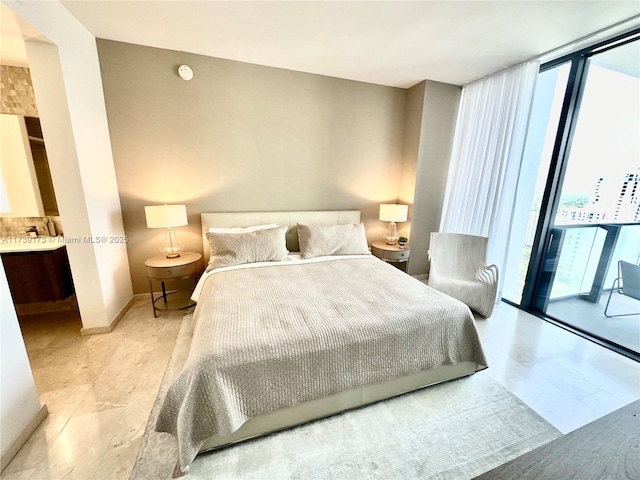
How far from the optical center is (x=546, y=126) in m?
2.67

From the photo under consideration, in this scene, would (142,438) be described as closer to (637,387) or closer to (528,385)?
(528,385)

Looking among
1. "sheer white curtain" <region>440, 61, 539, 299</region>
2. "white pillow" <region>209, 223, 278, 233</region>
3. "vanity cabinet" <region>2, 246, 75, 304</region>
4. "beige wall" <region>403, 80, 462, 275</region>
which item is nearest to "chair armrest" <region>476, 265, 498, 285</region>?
"sheer white curtain" <region>440, 61, 539, 299</region>

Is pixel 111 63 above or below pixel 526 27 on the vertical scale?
below

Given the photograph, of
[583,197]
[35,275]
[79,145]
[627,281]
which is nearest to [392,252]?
[583,197]

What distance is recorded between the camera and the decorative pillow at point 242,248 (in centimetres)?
255

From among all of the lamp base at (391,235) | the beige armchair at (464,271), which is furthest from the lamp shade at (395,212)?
the beige armchair at (464,271)

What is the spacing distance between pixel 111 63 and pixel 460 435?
409cm

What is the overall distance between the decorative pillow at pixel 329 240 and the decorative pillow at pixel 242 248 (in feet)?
1.13

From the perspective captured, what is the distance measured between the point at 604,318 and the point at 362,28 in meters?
3.68

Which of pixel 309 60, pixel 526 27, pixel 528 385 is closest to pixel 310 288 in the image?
pixel 528 385

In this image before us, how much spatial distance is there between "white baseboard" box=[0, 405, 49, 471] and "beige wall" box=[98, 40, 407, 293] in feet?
5.35

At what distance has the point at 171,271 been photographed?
98.3 inches

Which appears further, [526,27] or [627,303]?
[627,303]

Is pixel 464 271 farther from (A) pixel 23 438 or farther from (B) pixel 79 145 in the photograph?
(B) pixel 79 145
